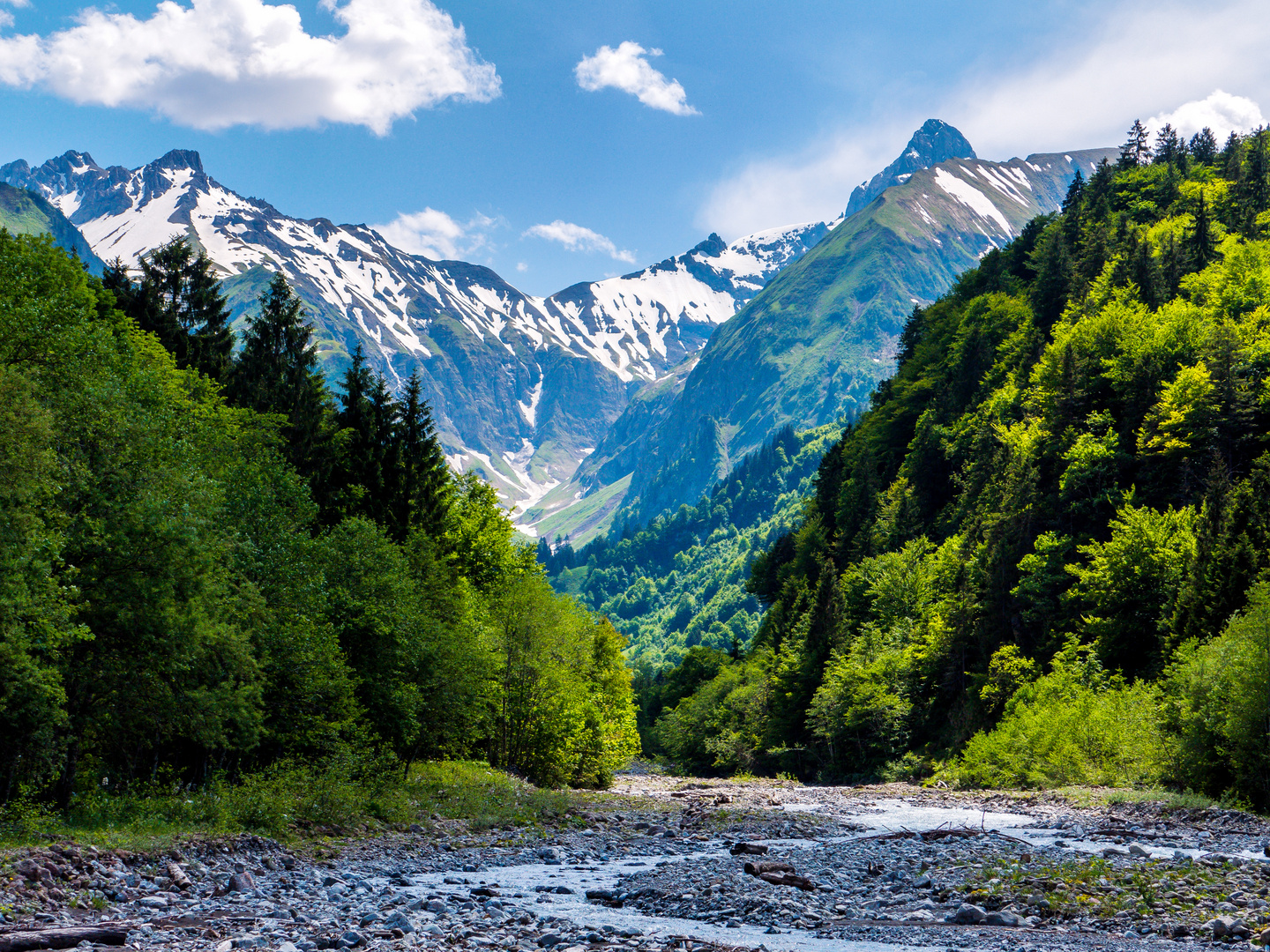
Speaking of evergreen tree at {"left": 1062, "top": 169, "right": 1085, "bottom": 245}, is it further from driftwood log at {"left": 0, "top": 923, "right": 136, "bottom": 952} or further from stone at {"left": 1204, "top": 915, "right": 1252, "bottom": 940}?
driftwood log at {"left": 0, "top": 923, "right": 136, "bottom": 952}

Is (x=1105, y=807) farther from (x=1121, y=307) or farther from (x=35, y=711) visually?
(x=1121, y=307)

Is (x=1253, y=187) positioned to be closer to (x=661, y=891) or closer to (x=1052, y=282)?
(x=1052, y=282)

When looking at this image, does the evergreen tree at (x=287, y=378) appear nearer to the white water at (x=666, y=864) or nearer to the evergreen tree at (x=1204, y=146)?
the white water at (x=666, y=864)

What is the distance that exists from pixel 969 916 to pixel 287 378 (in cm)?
5712

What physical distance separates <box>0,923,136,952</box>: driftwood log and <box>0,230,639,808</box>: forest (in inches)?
328

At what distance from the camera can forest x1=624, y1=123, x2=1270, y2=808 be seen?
152 feet

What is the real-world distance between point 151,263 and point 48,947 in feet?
216

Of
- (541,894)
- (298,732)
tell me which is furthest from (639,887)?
(298,732)

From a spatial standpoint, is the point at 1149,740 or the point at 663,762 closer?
the point at 1149,740

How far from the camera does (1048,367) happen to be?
85312 mm

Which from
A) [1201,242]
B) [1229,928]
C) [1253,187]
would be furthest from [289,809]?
[1253,187]

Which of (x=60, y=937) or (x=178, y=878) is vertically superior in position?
(x=60, y=937)

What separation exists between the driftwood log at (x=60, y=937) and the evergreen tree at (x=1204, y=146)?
548ft

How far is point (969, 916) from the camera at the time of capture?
1741cm
